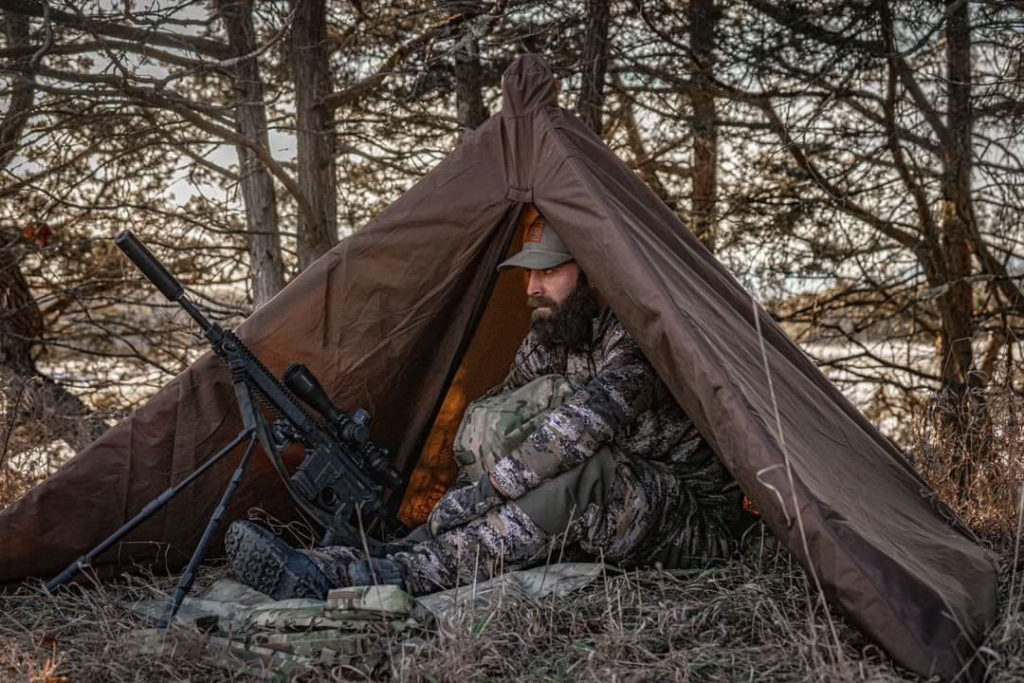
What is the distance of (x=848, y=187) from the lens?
7.23m

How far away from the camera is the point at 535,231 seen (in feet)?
11.8

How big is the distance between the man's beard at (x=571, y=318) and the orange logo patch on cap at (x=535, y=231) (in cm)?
23

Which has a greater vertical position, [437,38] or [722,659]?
[437,38]

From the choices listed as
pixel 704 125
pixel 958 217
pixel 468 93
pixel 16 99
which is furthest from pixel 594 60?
pixel 16 99

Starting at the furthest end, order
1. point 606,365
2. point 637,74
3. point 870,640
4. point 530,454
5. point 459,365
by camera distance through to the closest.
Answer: point 637,74
point 459,365
point 606,365
point 530,454
point 870,640

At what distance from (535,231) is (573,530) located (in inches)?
44.4

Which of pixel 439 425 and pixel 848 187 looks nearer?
pixel 439 425

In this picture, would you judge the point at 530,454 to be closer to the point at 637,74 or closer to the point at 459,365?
the point at 459,365

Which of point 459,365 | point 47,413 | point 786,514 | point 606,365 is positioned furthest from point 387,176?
point 786,514

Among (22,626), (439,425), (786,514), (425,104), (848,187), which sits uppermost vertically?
(425,104)

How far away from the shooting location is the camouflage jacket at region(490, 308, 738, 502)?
10.2 feet

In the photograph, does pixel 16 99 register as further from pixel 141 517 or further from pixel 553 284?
pixel 553 284

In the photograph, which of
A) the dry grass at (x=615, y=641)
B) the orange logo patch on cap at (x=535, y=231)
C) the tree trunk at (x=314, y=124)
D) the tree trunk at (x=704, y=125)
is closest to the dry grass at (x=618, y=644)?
the dry grass at (x=615, y=641)

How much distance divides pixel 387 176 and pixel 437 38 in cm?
269
